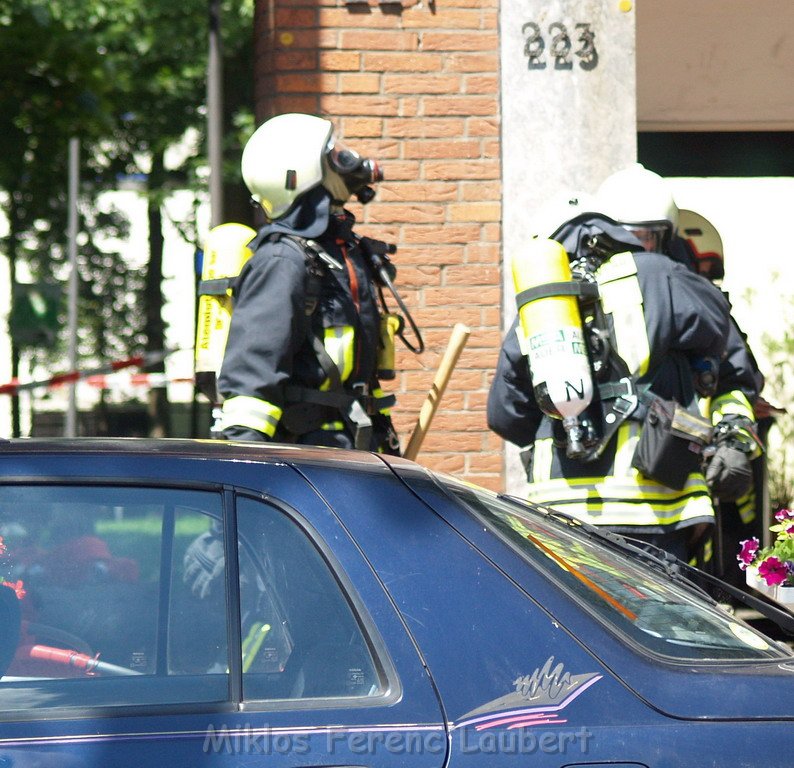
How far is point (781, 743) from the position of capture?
6.25 feet

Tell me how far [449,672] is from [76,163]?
15.4 ft

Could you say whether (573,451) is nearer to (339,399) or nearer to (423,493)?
(339,399)

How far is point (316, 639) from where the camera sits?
77.2 inches

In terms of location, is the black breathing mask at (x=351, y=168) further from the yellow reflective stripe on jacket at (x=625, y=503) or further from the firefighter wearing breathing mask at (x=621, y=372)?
the yellow reflective stripe on jacket at (x=625, y=503)

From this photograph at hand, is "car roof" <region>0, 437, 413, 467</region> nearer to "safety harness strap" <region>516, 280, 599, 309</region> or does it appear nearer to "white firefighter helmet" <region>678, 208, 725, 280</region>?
"safety harness strap" <region>516, 280, 599, 309</region>

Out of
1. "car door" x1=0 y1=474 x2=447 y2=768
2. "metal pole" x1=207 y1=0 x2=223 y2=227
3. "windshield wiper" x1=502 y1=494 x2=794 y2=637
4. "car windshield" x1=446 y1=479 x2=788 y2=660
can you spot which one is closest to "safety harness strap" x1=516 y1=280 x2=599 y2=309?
"windshield wiper" x1=502 y1=494 x2=794 y2=637

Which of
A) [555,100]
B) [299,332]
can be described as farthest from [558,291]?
[555,100]

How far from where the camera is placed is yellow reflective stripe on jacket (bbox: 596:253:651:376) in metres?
3.57

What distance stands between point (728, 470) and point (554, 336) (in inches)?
29.2

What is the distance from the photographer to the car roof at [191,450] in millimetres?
2111

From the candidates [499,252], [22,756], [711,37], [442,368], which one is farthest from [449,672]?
[711,37]

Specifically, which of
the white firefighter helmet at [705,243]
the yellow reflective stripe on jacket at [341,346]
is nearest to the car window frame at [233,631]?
the yellow reflective stripe on jacket at [341,346]

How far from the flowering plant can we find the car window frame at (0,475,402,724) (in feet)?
5.69

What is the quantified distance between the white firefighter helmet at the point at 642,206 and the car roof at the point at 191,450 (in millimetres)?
1804
